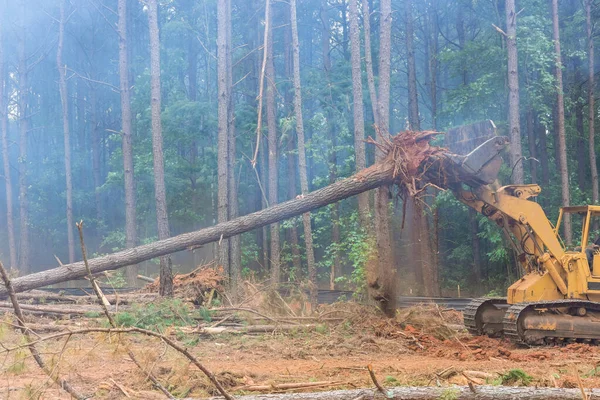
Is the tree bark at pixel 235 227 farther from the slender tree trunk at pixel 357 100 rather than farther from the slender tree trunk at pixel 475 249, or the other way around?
the slender tree trunk at pixel 475 249

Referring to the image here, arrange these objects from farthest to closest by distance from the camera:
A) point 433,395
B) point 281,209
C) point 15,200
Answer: point 15,200
point 281,209
point 433,395

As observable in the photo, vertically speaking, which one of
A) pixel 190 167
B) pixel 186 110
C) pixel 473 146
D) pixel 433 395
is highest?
pixel 186 110

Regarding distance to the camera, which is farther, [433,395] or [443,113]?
[443,113]

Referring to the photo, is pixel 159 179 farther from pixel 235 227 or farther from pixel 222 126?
pixel 235 227

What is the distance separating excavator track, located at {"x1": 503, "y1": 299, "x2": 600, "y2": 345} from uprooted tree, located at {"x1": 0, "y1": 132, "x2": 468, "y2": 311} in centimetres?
235

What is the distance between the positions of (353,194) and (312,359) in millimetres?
2983

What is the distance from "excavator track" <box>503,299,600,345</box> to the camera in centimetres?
1066

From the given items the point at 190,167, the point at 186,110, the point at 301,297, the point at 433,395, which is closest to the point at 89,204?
the point at 190,167

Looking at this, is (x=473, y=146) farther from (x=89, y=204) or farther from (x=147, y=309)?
(x=89, y=204)

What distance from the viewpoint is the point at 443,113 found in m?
25.4

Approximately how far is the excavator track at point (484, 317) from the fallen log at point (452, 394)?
18.4 ft

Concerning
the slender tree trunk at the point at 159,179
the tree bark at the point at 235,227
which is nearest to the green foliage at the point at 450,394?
the tree bark at the point at 235,227

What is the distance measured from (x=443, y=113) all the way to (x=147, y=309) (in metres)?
16.2

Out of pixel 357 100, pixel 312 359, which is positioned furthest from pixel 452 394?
pixel 357 100
